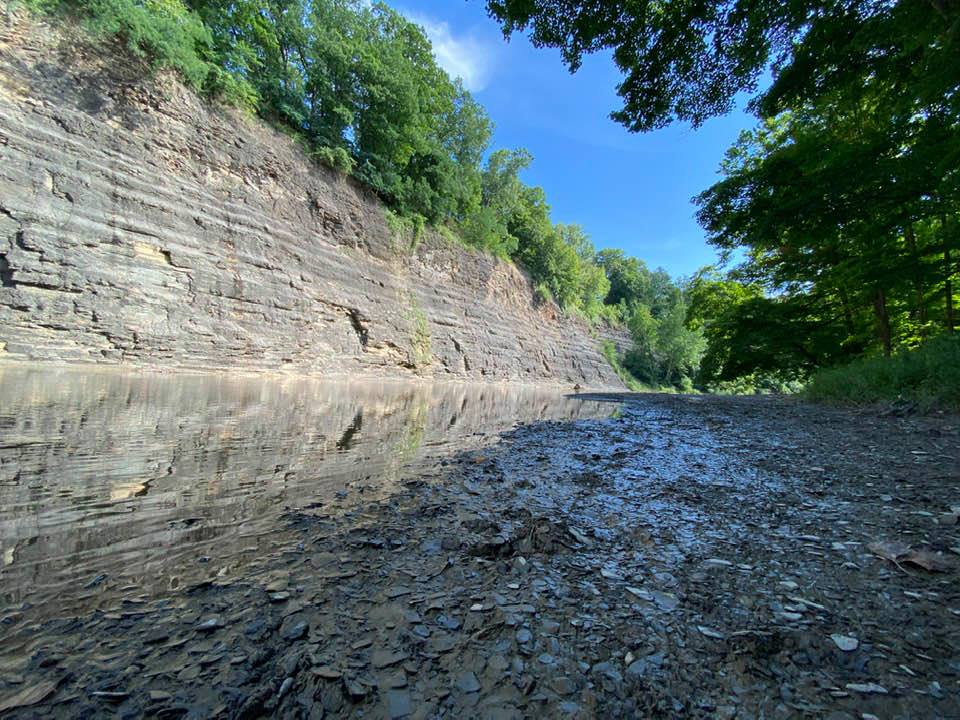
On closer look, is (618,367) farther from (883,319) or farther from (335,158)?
(335,158)

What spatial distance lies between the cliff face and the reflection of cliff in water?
13.5 ft

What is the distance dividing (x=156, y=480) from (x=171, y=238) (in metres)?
10.5

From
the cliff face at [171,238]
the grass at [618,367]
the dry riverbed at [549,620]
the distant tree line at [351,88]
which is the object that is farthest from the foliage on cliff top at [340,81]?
the grass at [618,367]

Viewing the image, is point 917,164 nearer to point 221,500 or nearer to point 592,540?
point 592,540

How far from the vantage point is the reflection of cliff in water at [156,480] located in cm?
133

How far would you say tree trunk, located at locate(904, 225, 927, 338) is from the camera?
8.47m

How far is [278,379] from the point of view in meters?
10.5

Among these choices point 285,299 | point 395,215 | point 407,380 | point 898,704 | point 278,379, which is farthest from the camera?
point 395,215

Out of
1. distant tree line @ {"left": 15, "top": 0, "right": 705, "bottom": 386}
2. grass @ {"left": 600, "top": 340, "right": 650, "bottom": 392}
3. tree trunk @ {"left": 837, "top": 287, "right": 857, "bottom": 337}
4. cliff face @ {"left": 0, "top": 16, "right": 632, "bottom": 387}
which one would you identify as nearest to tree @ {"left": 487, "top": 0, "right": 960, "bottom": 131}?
tree trunk @ {"left": 837, "top": 287, "right": 857, "bottom": 337}

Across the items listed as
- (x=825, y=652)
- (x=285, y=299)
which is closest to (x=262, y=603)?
(x=825, y=652)

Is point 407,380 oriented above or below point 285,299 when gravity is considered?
below

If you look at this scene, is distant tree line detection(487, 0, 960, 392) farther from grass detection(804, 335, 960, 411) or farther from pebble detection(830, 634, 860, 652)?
pebble detection(830, 634, 860, 652)

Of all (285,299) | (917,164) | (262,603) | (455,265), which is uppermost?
(455,265)

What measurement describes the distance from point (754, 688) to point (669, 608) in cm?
32
